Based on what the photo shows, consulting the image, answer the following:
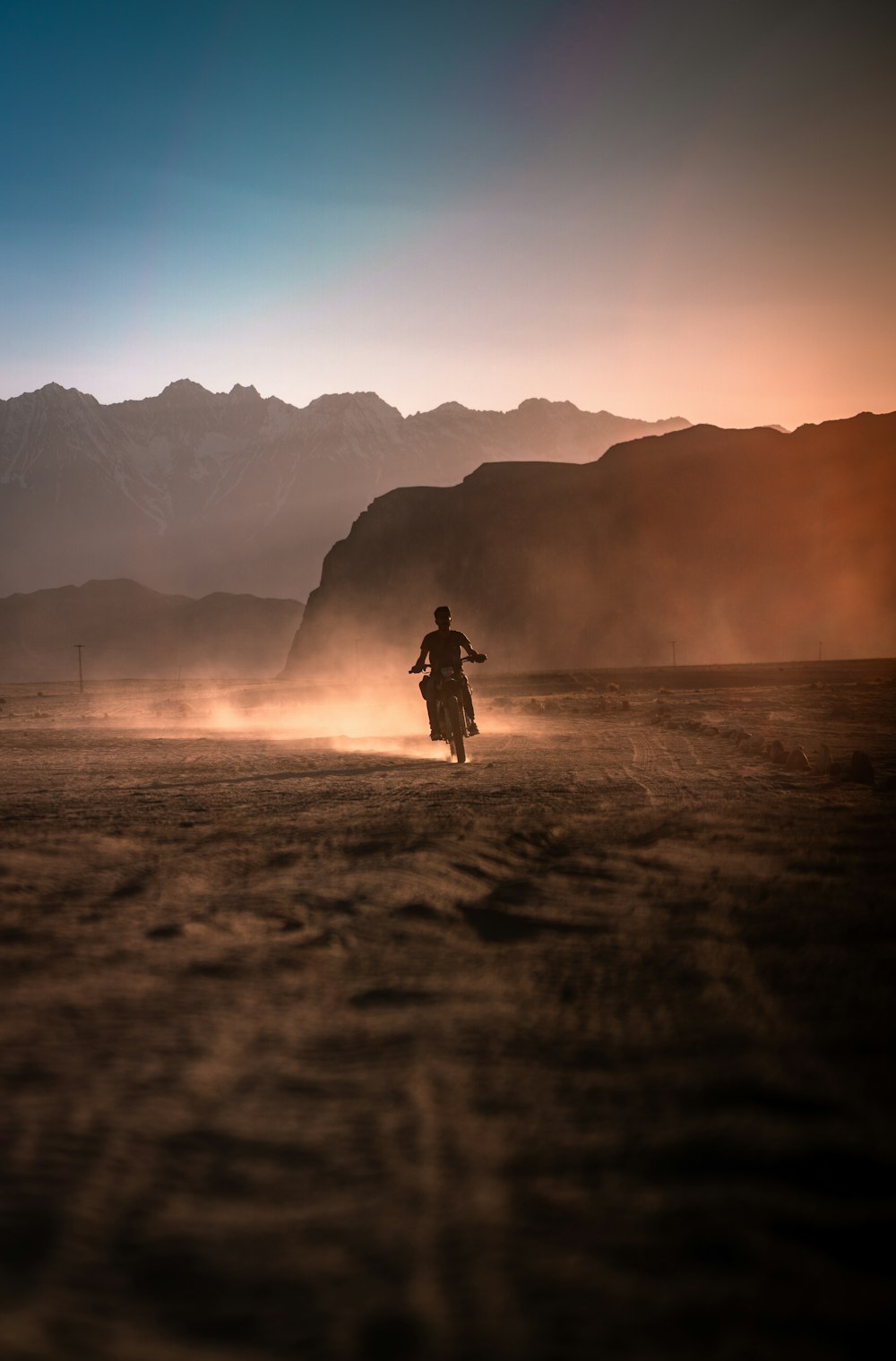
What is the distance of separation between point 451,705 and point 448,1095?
1167cm

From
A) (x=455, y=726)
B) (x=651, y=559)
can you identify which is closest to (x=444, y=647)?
(x=455, y=726)

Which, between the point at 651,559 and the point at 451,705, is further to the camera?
the point at 651,559

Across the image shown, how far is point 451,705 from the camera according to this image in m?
14.9

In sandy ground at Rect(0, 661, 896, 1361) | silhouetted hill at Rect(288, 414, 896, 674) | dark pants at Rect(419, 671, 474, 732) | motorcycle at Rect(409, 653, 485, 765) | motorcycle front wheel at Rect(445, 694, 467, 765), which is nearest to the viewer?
sandy ground at Rect(0, 661, 896, 1361)

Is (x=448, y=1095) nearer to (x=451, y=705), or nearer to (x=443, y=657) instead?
(x=451, y=705)

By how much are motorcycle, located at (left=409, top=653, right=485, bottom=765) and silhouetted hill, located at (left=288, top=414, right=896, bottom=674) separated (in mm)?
99636

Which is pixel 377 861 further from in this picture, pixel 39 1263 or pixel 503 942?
pixel 39 1263

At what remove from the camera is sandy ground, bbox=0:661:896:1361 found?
7.29 ft

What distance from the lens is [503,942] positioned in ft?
16.7

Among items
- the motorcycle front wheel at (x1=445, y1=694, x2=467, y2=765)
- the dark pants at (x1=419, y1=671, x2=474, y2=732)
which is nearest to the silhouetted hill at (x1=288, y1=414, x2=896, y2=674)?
the dark pants at (x1=419, y1=671, x2=474, y2=732)

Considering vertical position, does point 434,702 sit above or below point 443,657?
below

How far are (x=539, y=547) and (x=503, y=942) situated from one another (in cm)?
12040

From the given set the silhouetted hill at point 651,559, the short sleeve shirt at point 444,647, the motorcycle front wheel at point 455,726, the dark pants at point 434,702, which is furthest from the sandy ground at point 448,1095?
the silhouetted hill at point 651,559

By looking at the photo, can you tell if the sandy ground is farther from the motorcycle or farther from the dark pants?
the dark pants
